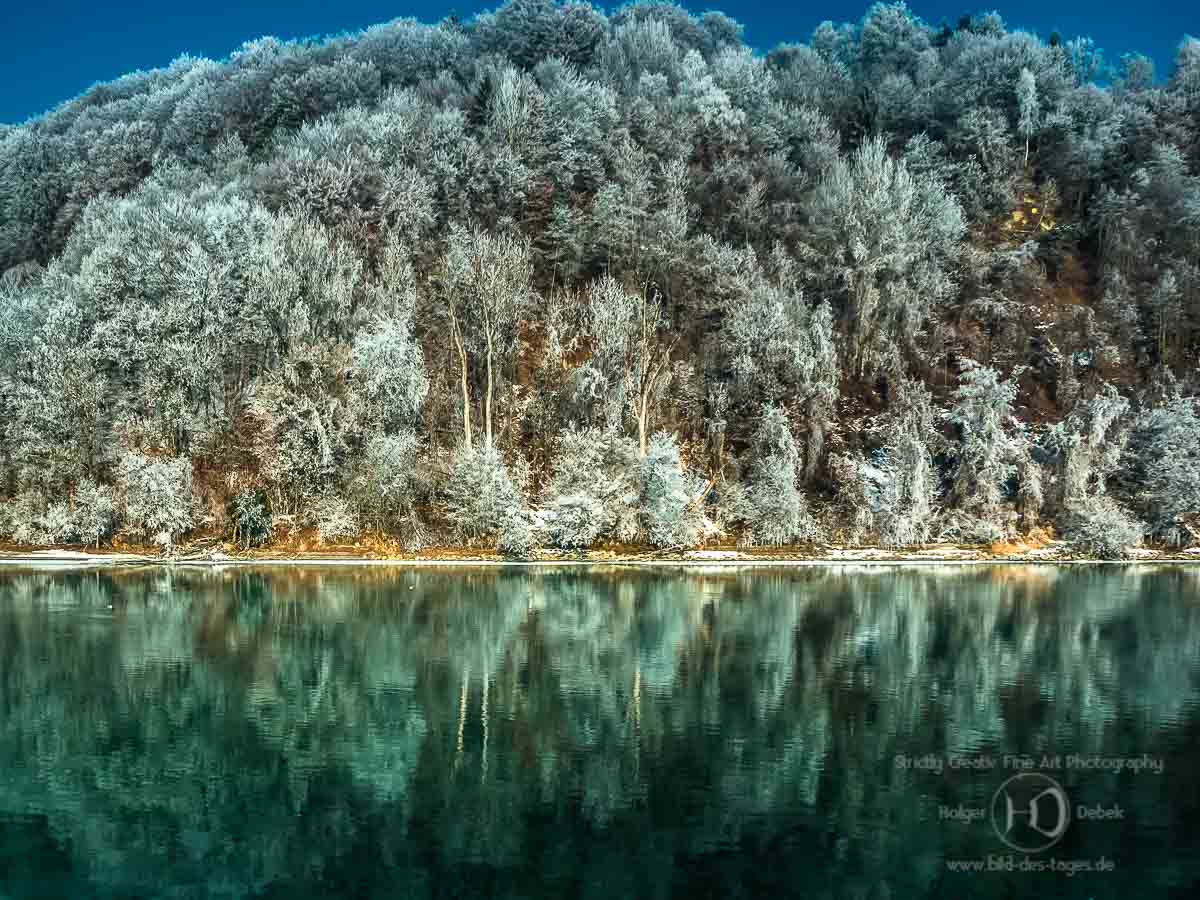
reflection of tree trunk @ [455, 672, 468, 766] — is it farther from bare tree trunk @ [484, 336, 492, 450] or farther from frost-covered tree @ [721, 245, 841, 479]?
frost-covered tree @ [721, 245, 841, 479]

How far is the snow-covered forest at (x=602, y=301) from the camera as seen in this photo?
60250 millimetres

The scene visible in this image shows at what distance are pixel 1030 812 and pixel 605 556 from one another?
137 feet

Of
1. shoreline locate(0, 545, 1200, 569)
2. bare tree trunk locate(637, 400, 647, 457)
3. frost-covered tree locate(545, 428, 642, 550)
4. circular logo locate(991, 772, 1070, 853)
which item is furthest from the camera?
bare tree trunk locate(637, 400, 647, 457)

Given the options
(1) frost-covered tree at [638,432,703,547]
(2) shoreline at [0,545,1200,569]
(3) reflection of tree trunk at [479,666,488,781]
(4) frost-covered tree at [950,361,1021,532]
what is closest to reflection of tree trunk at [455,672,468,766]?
(3) reflection of tree trunk at [479,666,488,781]

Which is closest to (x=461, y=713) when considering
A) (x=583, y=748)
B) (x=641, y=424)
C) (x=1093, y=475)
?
(x=583, y=748)

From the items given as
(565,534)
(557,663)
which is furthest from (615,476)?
(557,663)

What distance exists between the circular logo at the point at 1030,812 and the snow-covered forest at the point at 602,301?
39407 millimetres

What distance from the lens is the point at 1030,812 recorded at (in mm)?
17969

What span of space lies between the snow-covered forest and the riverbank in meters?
1.06

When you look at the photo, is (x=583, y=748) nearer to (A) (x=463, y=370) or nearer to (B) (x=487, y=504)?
(B) (x=487, y=504)

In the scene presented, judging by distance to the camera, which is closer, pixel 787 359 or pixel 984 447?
pixel 984 447

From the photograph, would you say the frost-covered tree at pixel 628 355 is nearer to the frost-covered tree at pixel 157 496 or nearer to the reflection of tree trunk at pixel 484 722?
the frost-covered tree at pixel 157 496

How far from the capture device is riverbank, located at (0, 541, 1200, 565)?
5622 cm

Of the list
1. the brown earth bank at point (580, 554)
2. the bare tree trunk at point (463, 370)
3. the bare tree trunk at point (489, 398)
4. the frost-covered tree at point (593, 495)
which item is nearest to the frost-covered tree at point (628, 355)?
the frost-covered tree at point (593, 495)
